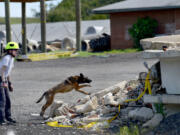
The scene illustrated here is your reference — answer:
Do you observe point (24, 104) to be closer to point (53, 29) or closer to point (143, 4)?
point (143, 4)

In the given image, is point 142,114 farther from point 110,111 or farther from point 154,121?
point 110,111

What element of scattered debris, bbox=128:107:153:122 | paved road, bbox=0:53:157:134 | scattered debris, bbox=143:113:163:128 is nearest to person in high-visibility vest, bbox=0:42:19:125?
paved road, bbox=0:53:157:134

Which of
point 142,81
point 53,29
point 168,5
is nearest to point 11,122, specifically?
point 142,81

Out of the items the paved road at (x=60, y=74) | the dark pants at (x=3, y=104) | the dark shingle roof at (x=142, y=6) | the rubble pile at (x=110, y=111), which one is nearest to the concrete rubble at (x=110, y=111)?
the rubble pile at (x=110, y=111)

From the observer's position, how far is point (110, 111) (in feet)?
31.0

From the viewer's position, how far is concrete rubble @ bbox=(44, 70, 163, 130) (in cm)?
875

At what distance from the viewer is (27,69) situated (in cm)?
2062

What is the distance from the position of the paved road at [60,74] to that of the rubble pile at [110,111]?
71 cm

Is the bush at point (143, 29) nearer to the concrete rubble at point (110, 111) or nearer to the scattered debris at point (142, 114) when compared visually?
the concrete rubble at point (110, 111)

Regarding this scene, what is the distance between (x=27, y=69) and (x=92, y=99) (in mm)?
10832

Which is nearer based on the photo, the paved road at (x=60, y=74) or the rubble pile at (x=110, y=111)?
the rubble pile at (x=110, y=111)

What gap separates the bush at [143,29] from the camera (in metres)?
30.4

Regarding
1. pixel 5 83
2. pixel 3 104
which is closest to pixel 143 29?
pixel 5 83

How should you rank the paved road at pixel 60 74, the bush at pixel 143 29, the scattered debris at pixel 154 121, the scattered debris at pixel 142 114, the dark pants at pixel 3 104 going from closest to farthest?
the scattered debris at pixel 154 121
the scattered debris at pixel 142 114
the dark pants at pixel 3 104
the paved road at pixel 60 74
the bush at pixel 143 29
